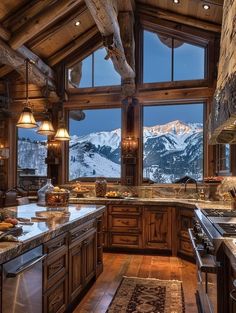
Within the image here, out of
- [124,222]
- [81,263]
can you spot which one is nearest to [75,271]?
[81,263]

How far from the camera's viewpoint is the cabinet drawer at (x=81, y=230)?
283 centimetres

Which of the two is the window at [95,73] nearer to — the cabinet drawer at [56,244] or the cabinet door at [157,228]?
the cabinet door at [157,228]

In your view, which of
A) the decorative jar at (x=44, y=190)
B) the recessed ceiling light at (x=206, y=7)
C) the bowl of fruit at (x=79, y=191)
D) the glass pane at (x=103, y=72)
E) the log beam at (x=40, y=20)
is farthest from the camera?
the glass pane at (x=103, y=72)

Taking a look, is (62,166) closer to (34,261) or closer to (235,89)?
(34,261)

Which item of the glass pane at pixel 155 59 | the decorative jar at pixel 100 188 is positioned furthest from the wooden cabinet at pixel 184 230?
the glass pane at pixel 155 59

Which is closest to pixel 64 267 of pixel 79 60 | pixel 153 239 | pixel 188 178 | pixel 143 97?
pixel 153 239

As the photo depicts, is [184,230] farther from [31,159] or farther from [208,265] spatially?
[31,159]

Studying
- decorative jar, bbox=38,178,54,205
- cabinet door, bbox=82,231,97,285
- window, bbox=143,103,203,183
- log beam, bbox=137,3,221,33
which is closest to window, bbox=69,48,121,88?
window, bbox=143,103,203,183

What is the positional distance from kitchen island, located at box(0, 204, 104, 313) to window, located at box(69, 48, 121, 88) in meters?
3.50

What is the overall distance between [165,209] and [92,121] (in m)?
2.56

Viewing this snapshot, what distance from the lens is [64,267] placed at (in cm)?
264

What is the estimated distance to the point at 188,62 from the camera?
5910 mm

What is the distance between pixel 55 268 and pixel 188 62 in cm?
483

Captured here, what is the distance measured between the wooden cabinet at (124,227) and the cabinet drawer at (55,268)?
2.61 m
